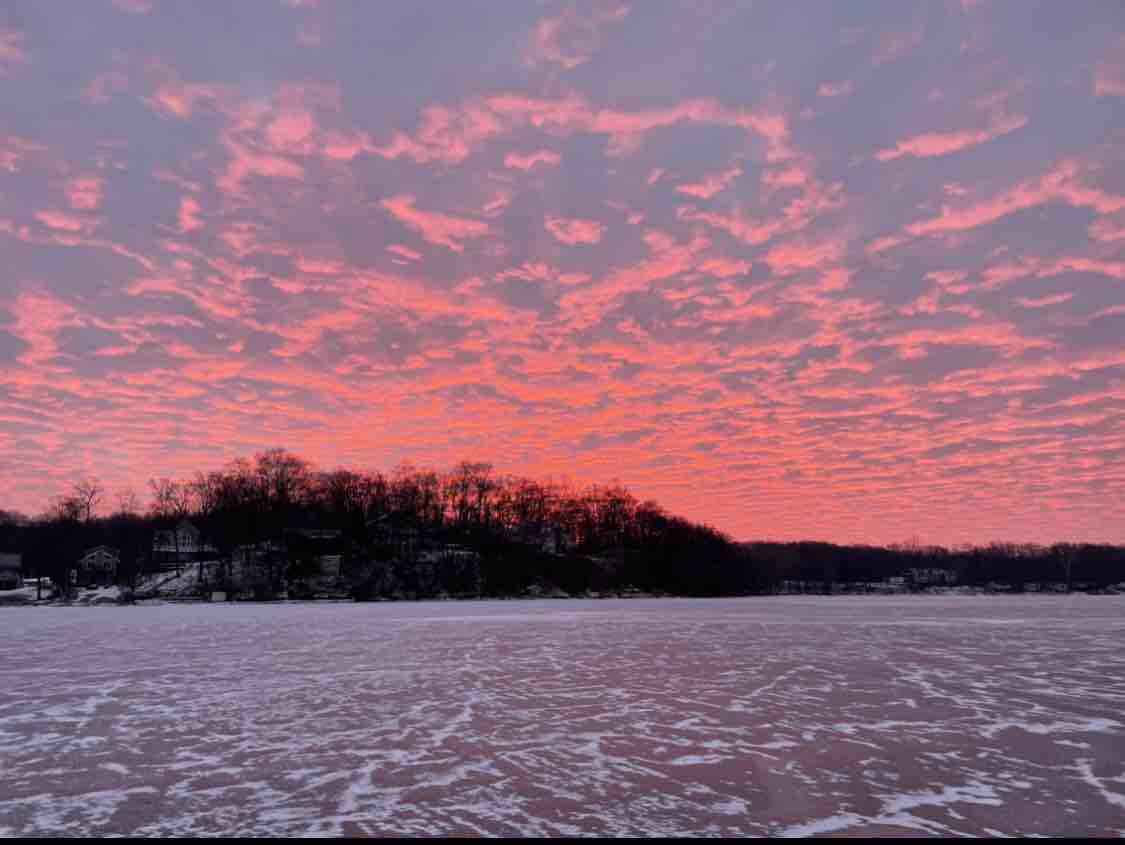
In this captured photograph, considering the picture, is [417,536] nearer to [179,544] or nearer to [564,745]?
[179,544]

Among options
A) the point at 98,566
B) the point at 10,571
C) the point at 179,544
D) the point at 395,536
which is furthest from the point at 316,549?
the point at 10,571

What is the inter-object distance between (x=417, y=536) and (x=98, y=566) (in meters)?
45.2

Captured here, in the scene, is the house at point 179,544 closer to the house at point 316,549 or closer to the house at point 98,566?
the house at point 98,566

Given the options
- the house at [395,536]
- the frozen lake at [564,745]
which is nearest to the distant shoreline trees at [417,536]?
the house at [395,536]

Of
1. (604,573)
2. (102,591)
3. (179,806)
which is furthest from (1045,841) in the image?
(604,573)

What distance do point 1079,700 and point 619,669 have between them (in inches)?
344

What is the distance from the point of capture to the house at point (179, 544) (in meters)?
118

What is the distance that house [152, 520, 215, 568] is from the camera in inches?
4646

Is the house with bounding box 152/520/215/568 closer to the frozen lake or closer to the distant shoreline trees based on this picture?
the distant shoreline trees

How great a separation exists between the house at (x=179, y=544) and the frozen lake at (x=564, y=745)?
108354mm

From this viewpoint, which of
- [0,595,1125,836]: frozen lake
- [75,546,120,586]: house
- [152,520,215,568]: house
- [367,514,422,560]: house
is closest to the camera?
[0,595,1125,836]: frozen lake

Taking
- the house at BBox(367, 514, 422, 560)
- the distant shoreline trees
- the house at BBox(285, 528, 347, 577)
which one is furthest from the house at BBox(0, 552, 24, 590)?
the house at BBox(367, 514, 422, 560)

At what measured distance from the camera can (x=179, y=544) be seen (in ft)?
399

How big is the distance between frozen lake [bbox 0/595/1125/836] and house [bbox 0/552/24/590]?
10323 centimetres
